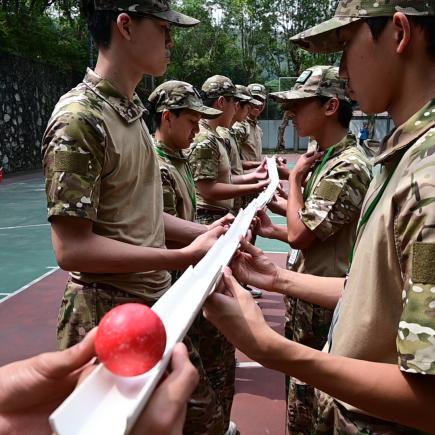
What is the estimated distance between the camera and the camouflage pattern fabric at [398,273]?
102 centimetres

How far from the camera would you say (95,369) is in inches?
32.7

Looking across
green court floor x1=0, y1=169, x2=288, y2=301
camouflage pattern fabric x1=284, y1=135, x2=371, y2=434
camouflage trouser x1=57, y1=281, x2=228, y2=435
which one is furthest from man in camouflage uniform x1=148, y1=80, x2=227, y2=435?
green court floor x1=0, y1=169, x2=288, y2=301

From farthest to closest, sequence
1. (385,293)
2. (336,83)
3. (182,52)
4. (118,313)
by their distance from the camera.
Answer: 1. (182,52)
2. (336,83)
3. (385,293)
4. (118,313)

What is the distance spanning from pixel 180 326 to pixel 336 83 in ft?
7.01

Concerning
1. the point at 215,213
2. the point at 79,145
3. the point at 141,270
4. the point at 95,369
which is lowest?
the point at 215,213

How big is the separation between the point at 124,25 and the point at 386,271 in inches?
58.9

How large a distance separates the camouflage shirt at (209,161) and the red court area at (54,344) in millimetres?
1352

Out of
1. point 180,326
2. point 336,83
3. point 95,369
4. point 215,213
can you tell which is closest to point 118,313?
point 95,369

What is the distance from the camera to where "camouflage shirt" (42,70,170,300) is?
186cm

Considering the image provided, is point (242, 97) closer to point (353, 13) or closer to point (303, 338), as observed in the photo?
point (303, 338)

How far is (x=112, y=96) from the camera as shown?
211 cm

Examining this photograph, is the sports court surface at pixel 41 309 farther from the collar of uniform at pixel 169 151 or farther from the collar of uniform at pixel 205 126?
the collar of uniform at pixel 205 126

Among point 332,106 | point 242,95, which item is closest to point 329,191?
point 332,106

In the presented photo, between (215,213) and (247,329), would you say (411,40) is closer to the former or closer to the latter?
(247,329)
